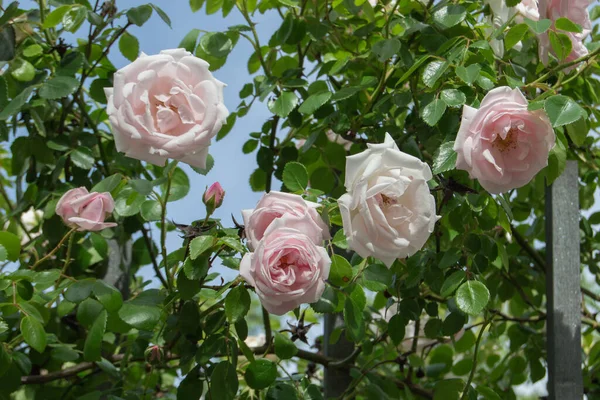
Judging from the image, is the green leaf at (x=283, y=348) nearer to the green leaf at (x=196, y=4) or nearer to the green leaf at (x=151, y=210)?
the green leaf at (x=151, y=210)

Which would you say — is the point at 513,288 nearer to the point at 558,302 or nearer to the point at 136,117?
the point at 558,302

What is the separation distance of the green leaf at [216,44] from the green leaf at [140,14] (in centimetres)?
12

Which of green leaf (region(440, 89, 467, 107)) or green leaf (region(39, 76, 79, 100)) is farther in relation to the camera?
green leaf (region(39, 76, 79, 100))

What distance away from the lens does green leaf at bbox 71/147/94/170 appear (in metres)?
1.64

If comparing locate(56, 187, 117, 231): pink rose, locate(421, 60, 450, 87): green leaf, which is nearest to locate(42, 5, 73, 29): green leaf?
locate(56, 187, 117, 231): pink rose

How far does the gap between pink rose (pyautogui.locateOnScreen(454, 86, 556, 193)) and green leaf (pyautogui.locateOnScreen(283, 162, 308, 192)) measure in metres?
0.23

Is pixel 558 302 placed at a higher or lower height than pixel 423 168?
lower

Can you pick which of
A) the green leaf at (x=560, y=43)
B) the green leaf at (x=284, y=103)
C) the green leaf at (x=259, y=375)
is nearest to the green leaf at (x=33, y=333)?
the green leaf at (x=259, y=375)

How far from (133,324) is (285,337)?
0.27 meters

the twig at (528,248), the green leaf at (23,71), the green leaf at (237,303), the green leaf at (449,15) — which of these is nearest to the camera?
the green leaf at (237,303)

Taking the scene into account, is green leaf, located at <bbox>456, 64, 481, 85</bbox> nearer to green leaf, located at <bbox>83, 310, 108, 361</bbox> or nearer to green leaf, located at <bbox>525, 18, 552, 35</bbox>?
green leaf, located at <bbox>525, 18, 552, 35</bbox>

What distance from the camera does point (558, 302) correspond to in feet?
5.49

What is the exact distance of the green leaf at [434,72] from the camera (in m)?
1.22

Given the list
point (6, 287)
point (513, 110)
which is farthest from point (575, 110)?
point (6, 287)
